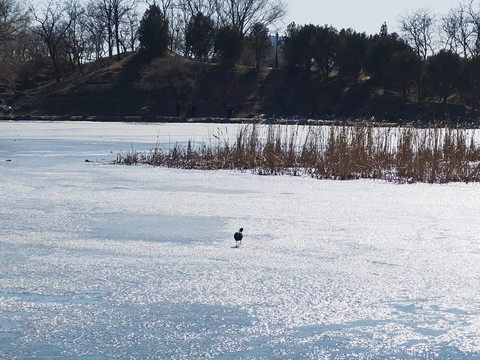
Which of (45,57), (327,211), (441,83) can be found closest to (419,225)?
(327,211)

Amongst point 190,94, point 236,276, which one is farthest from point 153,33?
point 236,276

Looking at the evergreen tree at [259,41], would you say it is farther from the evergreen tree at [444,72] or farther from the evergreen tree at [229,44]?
the evergreen tree at [444,72]

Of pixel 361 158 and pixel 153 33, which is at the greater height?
pixel 153 33

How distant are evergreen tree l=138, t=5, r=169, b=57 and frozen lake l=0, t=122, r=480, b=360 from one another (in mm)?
42400

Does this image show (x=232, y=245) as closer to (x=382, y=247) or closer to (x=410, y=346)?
(x=382, y=247)

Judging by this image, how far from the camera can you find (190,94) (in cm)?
4800

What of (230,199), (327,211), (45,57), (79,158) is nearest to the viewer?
(327,211)

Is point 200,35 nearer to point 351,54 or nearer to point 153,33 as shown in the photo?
point 153,33

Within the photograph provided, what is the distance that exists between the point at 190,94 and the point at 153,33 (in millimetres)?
5671

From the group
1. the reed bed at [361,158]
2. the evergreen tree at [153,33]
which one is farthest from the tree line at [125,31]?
the reed bed at [361,158]

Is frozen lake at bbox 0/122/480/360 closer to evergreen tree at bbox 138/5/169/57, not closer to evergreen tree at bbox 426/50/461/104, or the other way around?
evergreen tree at bbox 426/50/461/104

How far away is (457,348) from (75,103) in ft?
151

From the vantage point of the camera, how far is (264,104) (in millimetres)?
47156

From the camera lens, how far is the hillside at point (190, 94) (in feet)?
149
